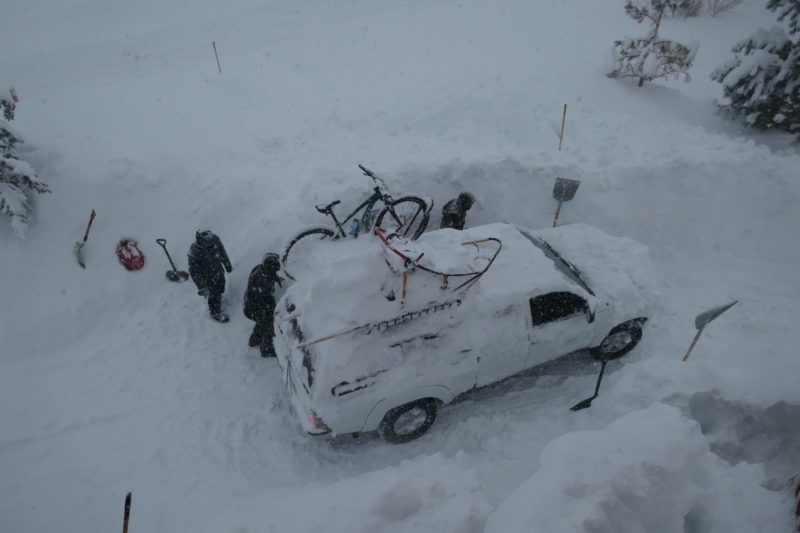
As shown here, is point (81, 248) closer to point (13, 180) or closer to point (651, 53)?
point (13, 180)

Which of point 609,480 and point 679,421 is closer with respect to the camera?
point 609,480

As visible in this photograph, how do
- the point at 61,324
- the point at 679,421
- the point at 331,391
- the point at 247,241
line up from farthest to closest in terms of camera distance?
the point at 247,241 → the point at 61,324 → the point at 331,391 → the point at 679,421

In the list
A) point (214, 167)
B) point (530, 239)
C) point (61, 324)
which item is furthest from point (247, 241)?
point (530, 239)

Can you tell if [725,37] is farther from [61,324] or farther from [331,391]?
[61,324]

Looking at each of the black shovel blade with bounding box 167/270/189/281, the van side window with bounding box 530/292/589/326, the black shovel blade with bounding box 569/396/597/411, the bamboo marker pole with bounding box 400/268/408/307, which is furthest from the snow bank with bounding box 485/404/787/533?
the black shovel blade with bounding box 167/270/189/281

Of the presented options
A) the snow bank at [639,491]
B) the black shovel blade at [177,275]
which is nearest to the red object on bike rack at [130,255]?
the black shovel blade at [177,275]

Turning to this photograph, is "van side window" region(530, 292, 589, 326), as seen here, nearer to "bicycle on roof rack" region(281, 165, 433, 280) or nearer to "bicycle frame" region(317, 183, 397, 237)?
"bicycle on roof rack" region(281, 165, 433, 280)

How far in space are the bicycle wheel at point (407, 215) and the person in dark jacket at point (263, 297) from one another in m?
1.91

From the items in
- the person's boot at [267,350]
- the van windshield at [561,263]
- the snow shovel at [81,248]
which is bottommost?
the person's boot at [267,350]

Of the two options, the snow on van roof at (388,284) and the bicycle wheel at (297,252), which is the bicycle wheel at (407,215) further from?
the snow on van roof at (388,284)

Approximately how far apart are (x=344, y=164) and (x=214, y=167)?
2644 mm

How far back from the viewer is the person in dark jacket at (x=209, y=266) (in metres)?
6.45

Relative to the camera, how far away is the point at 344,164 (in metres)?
8.55

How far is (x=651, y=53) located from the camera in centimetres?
1148
